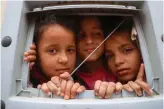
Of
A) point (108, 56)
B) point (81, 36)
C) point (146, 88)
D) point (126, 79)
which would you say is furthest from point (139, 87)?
point (81, 36)

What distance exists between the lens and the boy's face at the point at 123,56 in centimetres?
176

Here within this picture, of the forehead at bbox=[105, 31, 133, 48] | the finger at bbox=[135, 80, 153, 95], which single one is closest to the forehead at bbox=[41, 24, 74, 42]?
the forehead at bbox=[105, 31, 133, 48]

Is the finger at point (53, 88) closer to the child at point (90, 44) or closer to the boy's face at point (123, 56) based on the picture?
the child at point (90, 44)

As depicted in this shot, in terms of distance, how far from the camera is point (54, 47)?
1.72 metres

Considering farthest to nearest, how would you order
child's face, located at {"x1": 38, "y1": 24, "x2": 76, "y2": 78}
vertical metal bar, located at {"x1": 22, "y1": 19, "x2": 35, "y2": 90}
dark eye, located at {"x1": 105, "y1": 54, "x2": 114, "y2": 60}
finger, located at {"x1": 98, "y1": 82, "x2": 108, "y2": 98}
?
dark eye, located at {"x1": 105, "y1": 54, "x2": 114, "y2": 60}, child's face, located at {"x1": 38, "y1": 24, "x2": 76, "y2": 78}, vertical metal bar, located at {"x1": 22, "y1": 19, "x2": 35, "y2": 90}, finger, located at {"x1": 98, "y1": 82, "x2": 108, "y2": 98}

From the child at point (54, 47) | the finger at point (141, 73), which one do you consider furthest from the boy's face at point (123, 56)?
the child at point (54, 47)

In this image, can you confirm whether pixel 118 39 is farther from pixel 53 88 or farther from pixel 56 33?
pixel 53 88

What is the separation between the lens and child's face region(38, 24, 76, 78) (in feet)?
5.63

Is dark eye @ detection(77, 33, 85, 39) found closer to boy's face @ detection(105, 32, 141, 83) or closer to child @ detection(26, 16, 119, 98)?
child @ detection(26, 16, 119, 98)

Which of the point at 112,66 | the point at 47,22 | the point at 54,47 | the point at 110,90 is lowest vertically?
the point at 110,90

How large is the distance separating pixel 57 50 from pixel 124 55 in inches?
15.6

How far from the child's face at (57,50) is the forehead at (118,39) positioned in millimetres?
215

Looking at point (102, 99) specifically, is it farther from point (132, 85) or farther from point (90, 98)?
point (132, 85)

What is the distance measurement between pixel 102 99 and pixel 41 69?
48 cm
